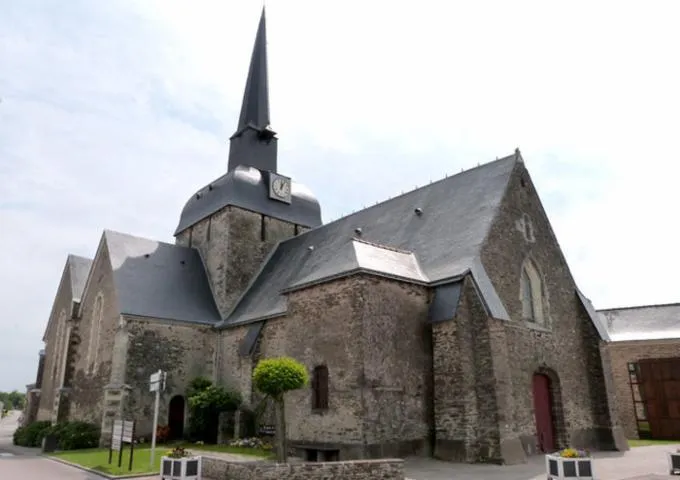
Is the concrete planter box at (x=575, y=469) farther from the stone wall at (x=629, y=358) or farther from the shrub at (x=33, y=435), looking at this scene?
the shrub at (x=33, y=435)

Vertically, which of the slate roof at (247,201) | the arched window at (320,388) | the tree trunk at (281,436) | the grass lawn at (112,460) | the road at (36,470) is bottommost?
the road at (36,470)

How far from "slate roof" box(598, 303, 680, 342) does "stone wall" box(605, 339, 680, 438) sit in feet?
1.10

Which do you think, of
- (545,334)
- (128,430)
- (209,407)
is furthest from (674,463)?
(209,407)

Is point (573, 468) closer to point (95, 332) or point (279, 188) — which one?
point (95, 332)

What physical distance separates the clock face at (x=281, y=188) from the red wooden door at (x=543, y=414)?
15.8 meters

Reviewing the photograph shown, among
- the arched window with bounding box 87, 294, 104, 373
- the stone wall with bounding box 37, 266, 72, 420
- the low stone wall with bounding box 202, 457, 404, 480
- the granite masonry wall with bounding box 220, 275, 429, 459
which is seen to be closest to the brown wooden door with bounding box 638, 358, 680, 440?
the granite masonry wall with bounding box 220, 275, 429, 459

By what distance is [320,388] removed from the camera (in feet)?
49.2

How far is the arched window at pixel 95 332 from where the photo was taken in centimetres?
2282

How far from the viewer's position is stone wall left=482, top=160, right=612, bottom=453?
15359 mm

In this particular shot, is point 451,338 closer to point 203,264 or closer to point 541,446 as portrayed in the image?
point 541,446

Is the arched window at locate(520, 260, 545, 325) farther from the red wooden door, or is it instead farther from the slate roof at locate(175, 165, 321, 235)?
the slate roof at locate(175, 165, 321, 235)

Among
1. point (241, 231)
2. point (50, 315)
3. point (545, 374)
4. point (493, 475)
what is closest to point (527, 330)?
point (545, 374)

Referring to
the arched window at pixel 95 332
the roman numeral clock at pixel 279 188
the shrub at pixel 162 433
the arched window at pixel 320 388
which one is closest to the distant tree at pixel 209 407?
the shrub at pixel 162 433

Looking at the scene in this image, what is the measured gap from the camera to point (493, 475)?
1100 centimetres
